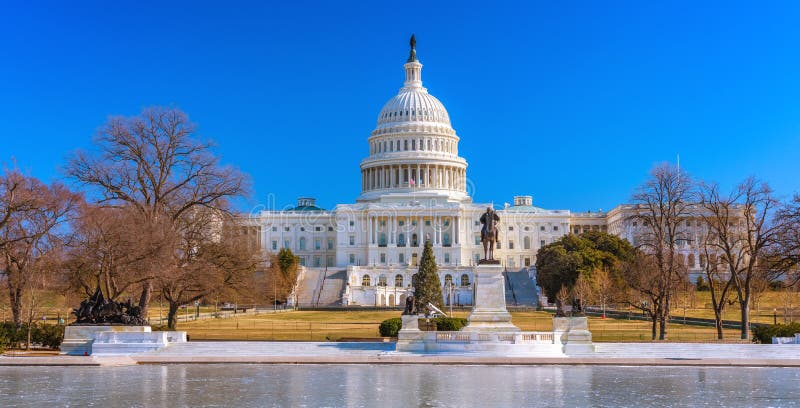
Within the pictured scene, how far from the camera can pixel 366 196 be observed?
496ft

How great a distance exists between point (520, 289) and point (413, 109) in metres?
48.0

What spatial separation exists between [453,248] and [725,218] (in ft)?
305

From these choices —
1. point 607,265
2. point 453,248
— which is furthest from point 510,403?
point 453,248

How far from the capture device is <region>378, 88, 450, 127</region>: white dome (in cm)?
15150

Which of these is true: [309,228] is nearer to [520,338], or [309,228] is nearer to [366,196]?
[366,196]

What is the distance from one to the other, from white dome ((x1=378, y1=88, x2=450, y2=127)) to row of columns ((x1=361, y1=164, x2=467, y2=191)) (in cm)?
733

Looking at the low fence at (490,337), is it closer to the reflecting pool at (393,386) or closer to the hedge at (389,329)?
the reflecting pool at (393,386)

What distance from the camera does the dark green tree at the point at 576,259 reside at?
9081cm

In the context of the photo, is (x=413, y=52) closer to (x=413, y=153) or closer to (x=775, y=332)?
(x=413, y=153)

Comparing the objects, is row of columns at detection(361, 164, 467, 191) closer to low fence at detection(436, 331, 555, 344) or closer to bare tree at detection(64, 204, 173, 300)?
bare tree at detection(64, 204, 173, 300)

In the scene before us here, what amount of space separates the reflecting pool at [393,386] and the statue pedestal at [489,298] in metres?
6.04

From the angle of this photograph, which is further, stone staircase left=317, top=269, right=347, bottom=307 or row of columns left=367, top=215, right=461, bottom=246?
Answer: row of columns left=367, top=215, right=461, bottom=246

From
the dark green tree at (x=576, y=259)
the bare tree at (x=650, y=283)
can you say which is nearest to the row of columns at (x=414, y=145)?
the dark green tree at (x=576, y=259)

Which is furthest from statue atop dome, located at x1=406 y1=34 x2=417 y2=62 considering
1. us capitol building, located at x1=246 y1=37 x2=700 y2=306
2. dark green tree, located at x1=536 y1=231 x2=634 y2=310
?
dark green tree, located at x1=536 y1=231 x2=634 y2=310
